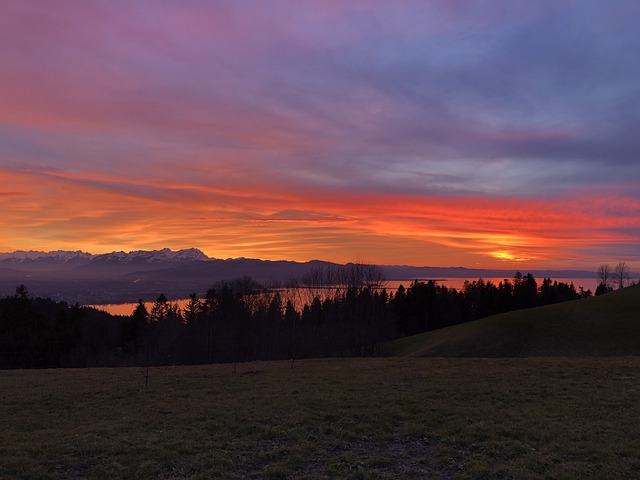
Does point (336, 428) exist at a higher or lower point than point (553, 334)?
higher

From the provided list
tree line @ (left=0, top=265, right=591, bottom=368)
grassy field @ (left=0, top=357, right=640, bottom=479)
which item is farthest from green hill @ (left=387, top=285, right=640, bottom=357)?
grassy field @ (left=0, top=357, right=640, bottom=479)

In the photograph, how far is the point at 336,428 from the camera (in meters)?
11.2

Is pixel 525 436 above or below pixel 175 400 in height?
above

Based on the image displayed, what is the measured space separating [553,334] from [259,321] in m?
43.3

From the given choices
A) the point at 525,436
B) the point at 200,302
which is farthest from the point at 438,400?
the point at 200,302

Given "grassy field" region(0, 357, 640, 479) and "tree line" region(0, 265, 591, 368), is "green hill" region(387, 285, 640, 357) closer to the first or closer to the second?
"tree line" region(0, 265, 591, 368)

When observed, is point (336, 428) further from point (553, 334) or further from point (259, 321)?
point (259, 321)

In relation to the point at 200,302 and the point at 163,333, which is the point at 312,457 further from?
the point at 200,302

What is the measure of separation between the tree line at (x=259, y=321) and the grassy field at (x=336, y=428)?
110 feet

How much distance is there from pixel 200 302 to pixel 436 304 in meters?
48.0

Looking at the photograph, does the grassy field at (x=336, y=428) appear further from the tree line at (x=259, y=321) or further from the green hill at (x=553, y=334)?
the tree line at (x=259, y=321)

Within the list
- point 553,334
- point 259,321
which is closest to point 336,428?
point 553,334

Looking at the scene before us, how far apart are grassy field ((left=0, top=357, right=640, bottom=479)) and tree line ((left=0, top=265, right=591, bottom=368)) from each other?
33.4 metres

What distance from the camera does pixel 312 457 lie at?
9.16 meters
